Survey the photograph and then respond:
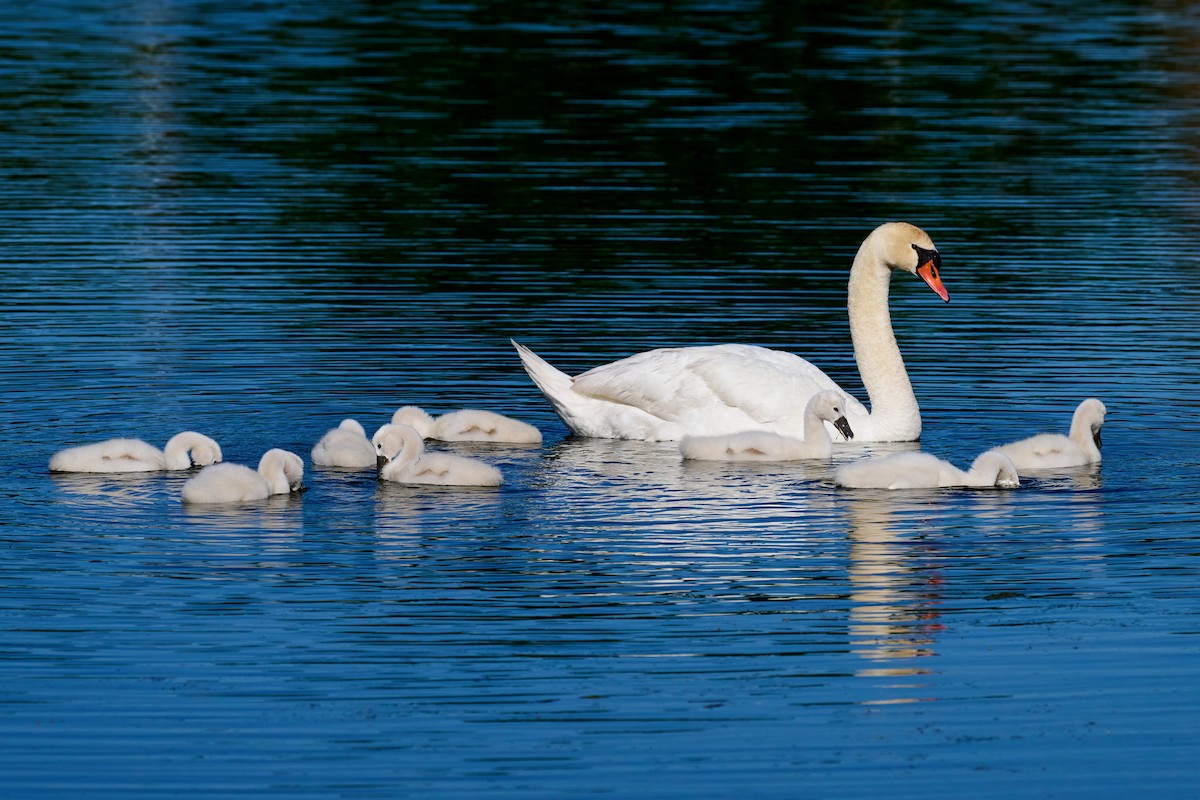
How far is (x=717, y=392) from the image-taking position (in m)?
15.4

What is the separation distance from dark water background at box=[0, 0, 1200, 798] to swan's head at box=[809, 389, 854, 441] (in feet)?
1.82

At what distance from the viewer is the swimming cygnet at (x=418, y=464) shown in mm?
13445

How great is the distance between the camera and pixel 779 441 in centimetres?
1451

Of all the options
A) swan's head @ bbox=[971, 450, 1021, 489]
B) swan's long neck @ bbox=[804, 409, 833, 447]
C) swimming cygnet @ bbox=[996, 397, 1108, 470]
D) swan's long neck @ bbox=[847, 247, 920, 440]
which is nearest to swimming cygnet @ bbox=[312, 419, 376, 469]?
swan's long neck @ bbox=[804, 409, 833, 447]

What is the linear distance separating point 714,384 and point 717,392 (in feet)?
0.21

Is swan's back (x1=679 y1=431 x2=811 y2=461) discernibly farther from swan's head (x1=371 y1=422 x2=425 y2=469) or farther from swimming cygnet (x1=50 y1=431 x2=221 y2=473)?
swimming cygnet (x1=50 y1=431 x2=221 y2=473)

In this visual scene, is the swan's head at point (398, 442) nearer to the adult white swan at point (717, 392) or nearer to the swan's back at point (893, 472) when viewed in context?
the adult white swan at point (717, 392)

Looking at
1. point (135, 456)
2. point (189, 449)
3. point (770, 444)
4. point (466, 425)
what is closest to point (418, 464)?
point (189, 449)

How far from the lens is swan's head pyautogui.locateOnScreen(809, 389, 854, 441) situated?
48.4 ft

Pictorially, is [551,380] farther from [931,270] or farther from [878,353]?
[931,270]

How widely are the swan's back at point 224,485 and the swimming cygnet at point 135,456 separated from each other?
0.73 meters

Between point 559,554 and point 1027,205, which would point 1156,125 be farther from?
point 559,554

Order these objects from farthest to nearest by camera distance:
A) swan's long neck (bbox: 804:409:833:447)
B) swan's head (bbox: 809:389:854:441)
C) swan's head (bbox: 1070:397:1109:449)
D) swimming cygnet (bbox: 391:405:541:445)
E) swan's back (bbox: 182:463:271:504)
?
swimming cygnet (bbox: 391:405:541:445), swan's head (bbox: 809:389:854:441), swan's long neck (bbox: 804:409:833:447), swan's head (bbox: 1070:397:1109:449), swan's back (bbox: 182:463:271:504)

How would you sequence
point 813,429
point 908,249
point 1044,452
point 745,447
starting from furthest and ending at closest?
point 908,249, point 813,429, point 745,447, point 1044,452
